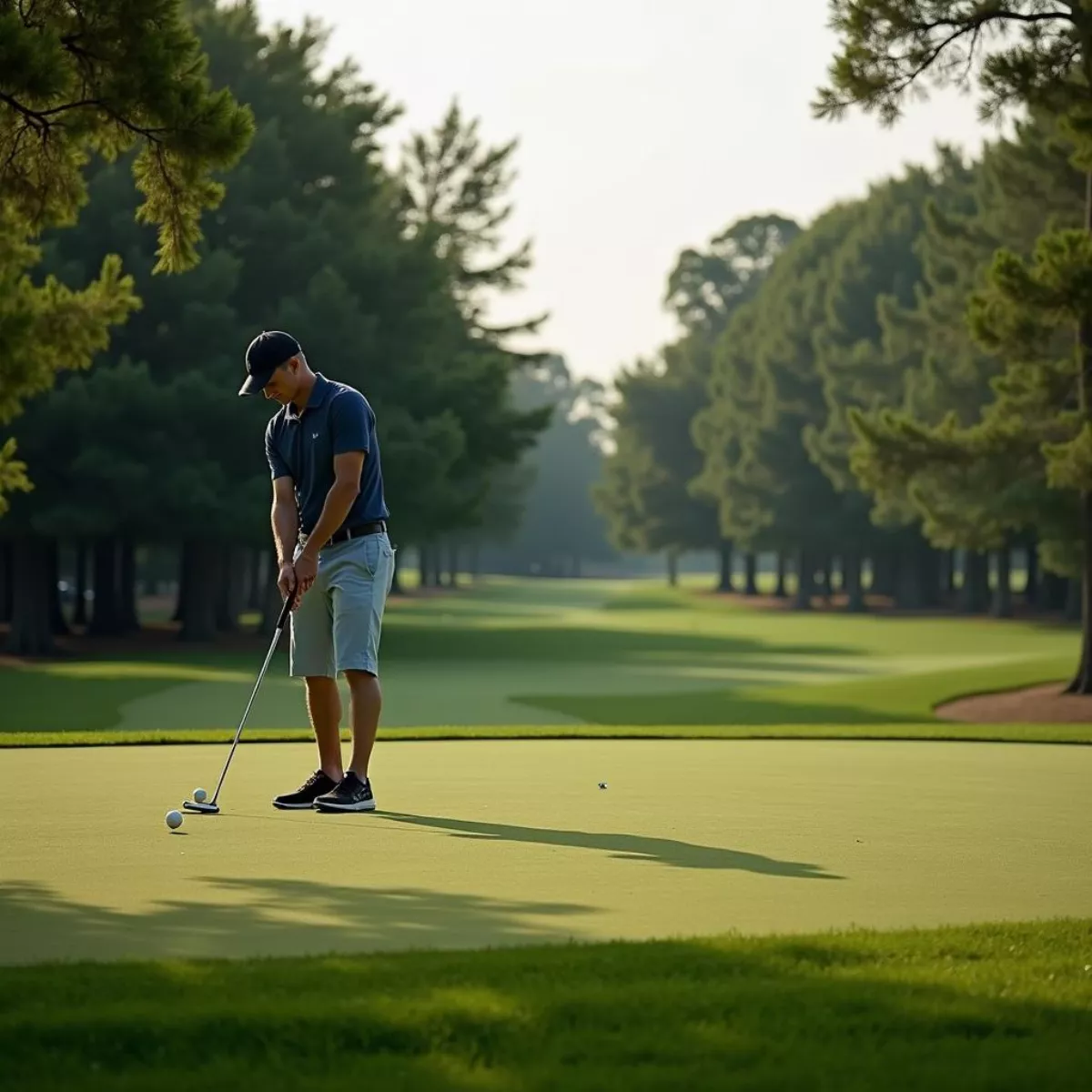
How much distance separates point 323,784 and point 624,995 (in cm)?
450

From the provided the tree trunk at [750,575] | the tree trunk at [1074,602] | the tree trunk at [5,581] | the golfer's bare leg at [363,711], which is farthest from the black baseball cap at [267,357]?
the tree trunk at [750,575]

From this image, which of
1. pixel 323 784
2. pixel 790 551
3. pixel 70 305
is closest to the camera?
pixel 323 784

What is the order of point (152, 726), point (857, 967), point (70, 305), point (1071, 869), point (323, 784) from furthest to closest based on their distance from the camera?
point (152, 726)
point (70, 305)
point (323, 784)
point (1071, 869)
point (857, 967)

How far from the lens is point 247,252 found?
44531 mm

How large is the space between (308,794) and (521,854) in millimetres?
2015

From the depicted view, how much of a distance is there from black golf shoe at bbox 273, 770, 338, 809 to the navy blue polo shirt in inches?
47.3

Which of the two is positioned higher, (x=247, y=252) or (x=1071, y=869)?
(x=247, y=252)

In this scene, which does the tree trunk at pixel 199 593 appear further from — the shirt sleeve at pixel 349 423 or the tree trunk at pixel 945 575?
the tree trunk at pixel 945 575

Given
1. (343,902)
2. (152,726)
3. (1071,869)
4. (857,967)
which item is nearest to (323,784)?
(343,902)

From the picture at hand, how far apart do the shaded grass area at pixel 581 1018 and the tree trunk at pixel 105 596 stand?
45.2 m

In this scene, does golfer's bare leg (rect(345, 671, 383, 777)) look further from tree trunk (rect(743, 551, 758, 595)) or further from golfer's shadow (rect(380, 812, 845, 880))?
tree trunk (rect(743, 551, 758, 595))

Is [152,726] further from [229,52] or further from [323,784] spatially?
[229,52]

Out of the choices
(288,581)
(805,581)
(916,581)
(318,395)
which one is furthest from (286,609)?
(805,581)

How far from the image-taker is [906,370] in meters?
62.8
